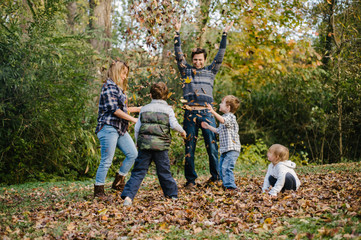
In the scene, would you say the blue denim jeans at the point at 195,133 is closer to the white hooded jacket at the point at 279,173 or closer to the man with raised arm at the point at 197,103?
the man with raised arm at the point at 197,103

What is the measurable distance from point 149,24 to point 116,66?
1.77m

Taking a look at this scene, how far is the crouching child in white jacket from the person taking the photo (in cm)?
466

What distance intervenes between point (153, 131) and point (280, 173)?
182 cm

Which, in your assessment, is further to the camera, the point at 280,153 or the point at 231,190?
the point at 231,190

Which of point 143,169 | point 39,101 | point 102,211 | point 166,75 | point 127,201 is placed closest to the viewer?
point 102,211

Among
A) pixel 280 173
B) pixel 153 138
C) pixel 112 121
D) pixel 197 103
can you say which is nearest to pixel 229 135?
pixel 197 103

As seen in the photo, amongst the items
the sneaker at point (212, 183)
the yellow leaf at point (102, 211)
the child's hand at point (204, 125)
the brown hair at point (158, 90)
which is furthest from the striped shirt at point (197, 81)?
the yellow leaf at point (102, 211)

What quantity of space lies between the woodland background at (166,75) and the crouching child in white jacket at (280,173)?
5.94 ft

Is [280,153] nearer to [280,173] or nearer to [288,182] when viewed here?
[280,173]

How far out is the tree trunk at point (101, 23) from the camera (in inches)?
387

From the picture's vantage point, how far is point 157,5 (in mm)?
6000

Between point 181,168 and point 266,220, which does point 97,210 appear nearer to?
point 266,220

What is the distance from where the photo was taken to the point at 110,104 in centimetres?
455

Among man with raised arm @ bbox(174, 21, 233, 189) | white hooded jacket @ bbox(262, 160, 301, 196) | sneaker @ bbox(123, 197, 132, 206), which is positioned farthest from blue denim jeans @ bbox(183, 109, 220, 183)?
sneaker @ bbox(123, 197, 132, 206)
